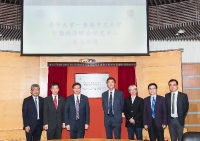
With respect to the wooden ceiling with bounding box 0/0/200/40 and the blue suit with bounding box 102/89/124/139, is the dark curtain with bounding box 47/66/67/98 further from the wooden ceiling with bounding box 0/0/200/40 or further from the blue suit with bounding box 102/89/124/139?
the blue suit with bounding box 102/89/124/139

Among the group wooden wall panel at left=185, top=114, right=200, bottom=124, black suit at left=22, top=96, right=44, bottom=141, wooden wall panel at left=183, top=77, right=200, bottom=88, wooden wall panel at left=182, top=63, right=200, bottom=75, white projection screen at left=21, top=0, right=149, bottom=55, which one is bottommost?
wooden wall panel at left=185, top=114, right=200, bottom=124

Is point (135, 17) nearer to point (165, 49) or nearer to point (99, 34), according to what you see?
point (99, 34)

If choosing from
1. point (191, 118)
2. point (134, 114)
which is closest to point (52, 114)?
point (134, 114)

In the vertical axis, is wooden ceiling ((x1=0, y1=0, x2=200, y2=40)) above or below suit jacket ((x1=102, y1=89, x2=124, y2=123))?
above

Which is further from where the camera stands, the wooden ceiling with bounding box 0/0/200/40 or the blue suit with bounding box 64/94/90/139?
the wooden ceiling with bounding box 0/0/200/40

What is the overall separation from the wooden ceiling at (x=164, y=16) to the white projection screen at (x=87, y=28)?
0.27 meters

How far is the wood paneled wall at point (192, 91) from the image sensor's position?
730 centimetres

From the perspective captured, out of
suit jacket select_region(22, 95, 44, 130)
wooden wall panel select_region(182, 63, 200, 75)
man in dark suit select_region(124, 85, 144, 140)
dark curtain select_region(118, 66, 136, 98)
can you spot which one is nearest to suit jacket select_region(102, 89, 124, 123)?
man in dark suit select_region(124, 85, 144, 140)

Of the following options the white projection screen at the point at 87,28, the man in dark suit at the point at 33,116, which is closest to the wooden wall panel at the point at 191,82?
the white projection screen at the point at 87,28

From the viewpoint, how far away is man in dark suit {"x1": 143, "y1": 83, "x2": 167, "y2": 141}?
4.84 m

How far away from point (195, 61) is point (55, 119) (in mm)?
4396

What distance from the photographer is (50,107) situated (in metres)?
4.99

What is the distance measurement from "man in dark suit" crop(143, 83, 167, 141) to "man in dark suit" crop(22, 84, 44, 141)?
1.98m

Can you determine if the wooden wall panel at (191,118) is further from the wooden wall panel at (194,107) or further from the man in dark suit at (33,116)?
the man in dark suit at (33,116)
